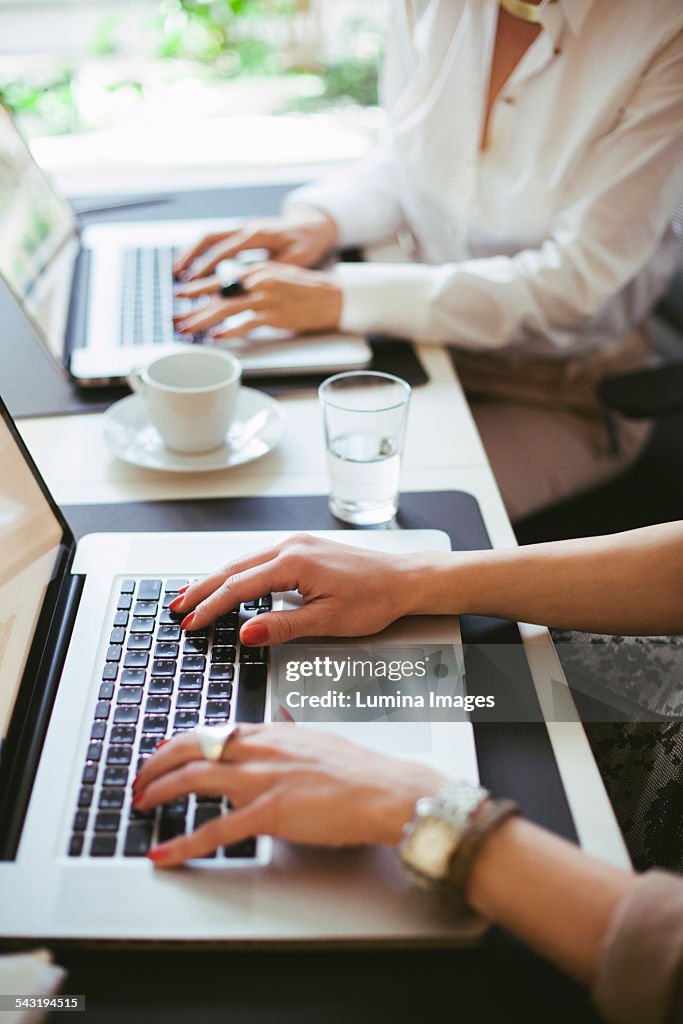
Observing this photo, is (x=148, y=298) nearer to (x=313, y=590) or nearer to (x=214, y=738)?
(x=313, y=590)

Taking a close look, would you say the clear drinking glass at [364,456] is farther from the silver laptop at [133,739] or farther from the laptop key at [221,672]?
the laptop key at [221,672]

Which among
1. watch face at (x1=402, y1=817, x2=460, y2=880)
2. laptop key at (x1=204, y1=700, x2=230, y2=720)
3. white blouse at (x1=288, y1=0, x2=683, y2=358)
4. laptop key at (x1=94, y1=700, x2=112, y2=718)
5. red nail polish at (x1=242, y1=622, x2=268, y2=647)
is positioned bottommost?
laptop key at (x1=94, y1=700, x2=112, y2=718)

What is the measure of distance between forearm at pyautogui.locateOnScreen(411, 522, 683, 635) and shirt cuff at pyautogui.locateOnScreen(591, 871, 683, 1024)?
0.89 ft

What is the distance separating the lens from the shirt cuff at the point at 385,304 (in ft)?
3.59

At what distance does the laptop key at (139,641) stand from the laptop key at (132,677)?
0.07 ft

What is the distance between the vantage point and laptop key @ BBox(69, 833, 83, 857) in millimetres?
540

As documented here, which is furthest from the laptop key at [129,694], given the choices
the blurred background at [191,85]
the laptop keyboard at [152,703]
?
the blurred background at [191,85]

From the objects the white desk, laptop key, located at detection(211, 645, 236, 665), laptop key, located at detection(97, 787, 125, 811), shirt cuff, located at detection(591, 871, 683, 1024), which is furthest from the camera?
the white desk

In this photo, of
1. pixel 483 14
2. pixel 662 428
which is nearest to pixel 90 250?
pixel 483 14

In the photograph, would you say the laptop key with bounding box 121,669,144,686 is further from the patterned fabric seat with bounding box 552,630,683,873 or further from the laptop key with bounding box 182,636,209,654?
the patterned fabric seat with bounding box 552,630,683,873

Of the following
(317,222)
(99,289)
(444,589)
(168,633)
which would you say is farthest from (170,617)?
(317,222)

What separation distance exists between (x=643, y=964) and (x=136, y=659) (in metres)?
0.40

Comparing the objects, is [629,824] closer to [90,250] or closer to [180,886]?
[180,886]

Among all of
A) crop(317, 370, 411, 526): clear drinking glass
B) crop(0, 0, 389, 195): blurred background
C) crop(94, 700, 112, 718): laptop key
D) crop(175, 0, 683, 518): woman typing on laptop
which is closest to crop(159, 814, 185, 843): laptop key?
crop(94, 700, 112, 718): laptop key
